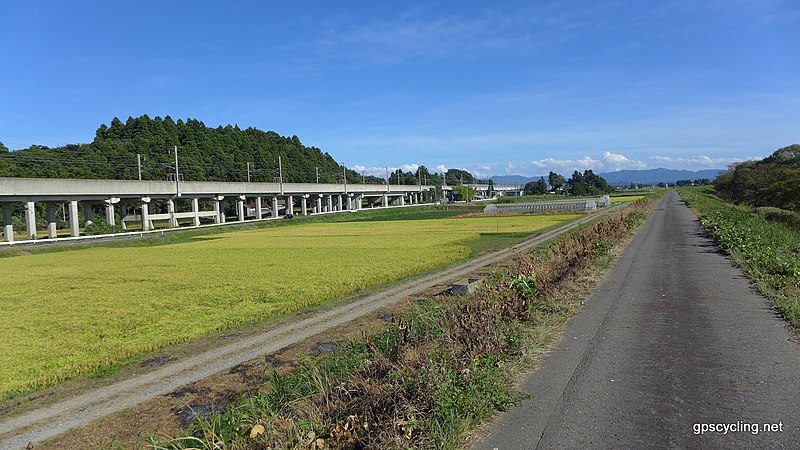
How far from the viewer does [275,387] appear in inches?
255

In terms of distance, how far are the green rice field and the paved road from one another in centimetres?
805

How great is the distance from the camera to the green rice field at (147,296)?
10.5 m

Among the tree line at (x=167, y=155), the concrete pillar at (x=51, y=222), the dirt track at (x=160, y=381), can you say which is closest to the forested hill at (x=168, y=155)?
the tree line at (x=167, y=155)

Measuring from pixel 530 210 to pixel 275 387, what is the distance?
74.0 m

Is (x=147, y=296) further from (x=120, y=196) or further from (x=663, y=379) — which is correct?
(x=120, y=196)

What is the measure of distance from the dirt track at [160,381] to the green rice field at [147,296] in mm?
1413

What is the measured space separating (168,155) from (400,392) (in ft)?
324

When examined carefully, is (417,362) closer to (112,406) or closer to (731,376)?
(731,376)

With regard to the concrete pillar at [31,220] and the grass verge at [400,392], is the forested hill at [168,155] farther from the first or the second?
the grass verge at [400,392]

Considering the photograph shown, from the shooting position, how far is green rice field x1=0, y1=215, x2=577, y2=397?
34.6ft

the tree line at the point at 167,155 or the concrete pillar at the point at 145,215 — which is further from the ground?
the tree line at the point at 167,155

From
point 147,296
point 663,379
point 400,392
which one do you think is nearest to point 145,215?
point 147,296

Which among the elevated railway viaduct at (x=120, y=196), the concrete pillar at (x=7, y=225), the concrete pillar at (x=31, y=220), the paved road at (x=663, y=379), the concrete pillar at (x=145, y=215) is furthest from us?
the concrete pillar at (x=145, y=215)

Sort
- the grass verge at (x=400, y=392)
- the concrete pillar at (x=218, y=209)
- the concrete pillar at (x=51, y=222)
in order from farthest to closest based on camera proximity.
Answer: the concrete pillar at (x=218, y=209) < the concrete pillar at (x=51, y=222) < the grass verge at (x=400, y=392)
